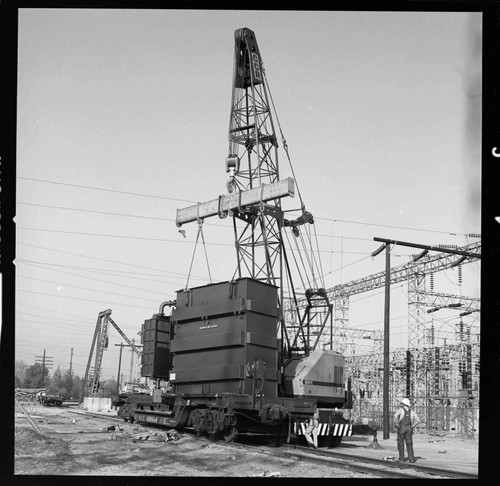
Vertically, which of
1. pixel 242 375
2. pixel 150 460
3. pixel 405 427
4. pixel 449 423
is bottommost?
pixel 449 423

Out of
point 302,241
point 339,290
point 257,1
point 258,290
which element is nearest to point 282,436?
point 258,290

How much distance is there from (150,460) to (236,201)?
26.7 ft

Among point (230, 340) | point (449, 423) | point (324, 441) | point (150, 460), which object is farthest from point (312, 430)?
point (449, 423)

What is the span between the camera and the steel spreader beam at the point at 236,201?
637 inches

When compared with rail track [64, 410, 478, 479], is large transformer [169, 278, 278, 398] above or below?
above

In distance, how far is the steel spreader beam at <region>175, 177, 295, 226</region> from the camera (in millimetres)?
16172

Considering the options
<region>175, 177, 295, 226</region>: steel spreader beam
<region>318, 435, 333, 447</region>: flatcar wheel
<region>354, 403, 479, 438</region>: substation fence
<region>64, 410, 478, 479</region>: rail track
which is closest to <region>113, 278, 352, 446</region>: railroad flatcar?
<region>318, 435, 333, 447</region>: flatcar wheel

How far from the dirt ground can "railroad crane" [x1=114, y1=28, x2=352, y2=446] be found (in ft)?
3.73

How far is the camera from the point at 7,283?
10312 mm

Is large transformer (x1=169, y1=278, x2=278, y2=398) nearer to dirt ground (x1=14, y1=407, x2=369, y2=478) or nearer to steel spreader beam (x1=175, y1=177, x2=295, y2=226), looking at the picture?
dirt ground (x1=14, y1=407, x2=369, y2=478)

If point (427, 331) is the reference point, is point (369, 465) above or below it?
below

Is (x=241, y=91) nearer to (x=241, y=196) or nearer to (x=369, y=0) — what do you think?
(x=241, y=196)

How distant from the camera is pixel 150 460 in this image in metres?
11.2

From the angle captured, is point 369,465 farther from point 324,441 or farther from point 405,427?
point 324,441
